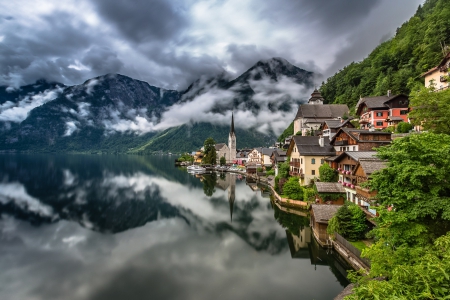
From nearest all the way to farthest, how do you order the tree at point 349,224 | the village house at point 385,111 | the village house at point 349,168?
the tree at point 349,224 → the village house at point 349,168 → the village house at point 385,111

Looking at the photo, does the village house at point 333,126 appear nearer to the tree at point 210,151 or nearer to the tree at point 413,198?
the tree at point 413,198

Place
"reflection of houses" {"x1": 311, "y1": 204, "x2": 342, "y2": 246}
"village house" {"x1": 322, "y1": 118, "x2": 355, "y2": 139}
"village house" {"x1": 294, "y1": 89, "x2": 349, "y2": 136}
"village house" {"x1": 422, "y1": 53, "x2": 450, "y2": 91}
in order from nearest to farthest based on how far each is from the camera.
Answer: "reflection of houses" {"x1": 311, "y1": 204, "x2": 342, "y2": 246} → "village house" {"x1": 422, "y1": 53, "x2": 450, "y2": 91} → "village house" {"x1": 322, "y1": 118, "x2": 355, "y2": 139} → "village house" {"x1": 294, "y1": 89, "x2": 349, "y2": 136}

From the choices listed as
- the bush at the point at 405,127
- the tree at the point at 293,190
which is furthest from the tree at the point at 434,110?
the tree at the point at 293,190

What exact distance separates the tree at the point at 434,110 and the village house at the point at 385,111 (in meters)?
25.7

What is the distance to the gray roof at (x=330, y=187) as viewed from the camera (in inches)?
1261

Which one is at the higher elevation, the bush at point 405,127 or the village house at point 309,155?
the bush at point 405,127

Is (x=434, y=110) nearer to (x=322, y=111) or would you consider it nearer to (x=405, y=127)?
(x=405, y=127)

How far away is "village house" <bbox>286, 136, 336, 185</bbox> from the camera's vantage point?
41344 mm

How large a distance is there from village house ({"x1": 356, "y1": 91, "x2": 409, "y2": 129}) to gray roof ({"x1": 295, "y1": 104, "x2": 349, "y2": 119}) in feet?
74.6

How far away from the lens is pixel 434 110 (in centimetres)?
2352

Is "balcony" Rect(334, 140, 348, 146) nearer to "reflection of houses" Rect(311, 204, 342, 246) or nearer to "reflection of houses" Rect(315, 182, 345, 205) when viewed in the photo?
"reflection of houses" Rect(315, 182, 345, 205)

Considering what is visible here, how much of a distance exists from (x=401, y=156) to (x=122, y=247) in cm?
2581

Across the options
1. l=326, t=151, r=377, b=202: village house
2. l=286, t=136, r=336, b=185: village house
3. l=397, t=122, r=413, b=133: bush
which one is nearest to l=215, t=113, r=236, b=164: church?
l=286, t=136, r=336, b=185: village house

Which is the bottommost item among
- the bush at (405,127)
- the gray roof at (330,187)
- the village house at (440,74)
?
the gray roof at (330,187)
